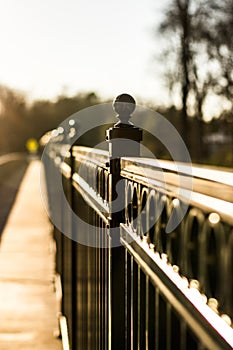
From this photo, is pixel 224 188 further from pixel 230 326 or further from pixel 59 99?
pixel 59 99

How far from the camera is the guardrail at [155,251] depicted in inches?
42.8

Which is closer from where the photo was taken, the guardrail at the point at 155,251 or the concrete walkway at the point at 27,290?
the guardrail at the point at 155,251

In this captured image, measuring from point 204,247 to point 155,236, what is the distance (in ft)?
2.15

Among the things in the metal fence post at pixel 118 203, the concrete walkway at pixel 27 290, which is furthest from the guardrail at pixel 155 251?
the concrete walkway at pixel 27 290

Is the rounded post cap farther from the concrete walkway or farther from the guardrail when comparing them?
the concrete walkway

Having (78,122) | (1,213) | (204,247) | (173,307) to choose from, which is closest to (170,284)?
(173,307)

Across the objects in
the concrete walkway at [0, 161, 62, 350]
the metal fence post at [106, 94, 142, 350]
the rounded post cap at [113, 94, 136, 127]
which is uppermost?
the rounded post cap at [113, 94, 136, 127]

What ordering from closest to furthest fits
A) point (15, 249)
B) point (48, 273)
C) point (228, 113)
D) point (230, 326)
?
point (230, 326) → point (48, 273) → point (15, 249) → point (228, 113)

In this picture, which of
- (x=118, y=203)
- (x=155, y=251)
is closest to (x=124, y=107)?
(x=118, y=203)

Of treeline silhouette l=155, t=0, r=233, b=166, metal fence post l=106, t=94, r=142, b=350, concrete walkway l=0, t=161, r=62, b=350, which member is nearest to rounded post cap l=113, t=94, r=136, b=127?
metal fence post l=106, t=94, r=142, b=350

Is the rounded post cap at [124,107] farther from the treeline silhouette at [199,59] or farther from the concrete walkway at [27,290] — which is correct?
the treeline silhouette at [199,59]

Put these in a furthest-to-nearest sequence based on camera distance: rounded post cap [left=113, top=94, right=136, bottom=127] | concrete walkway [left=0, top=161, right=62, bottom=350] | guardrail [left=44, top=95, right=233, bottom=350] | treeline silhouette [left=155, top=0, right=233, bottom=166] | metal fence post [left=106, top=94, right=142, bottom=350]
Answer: treeline silhouette [left=155, top=0, right=233, bottom=166]
concrete walkway [left=0, top=161, right=62, bottom=350]
rounded post cap [left=113, top=94, right=136, bottom=127]
metal fence post [left=106, top=94, right=142, bottom=350]
guardrail [left=44, top=95, right=233, bottom=350]

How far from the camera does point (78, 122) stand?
559cm

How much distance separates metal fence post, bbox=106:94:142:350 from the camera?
2488 mm
